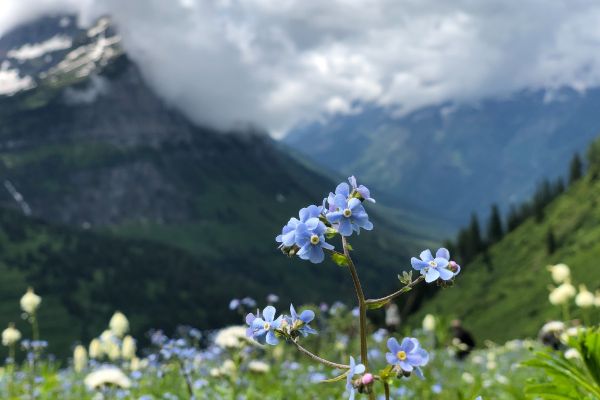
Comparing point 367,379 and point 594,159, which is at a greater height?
point 594,159

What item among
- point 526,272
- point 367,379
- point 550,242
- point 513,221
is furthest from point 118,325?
point 513,221

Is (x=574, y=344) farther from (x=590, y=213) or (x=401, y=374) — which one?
(x=590, y=213)

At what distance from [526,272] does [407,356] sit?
137m

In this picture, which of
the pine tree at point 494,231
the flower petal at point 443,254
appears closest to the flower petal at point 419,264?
the flower petal at point 443,254

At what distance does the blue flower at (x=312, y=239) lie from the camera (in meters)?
2.61

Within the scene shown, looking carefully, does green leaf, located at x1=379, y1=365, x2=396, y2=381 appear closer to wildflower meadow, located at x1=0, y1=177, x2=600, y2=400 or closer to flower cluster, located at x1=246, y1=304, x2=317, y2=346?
wildflower meadow, located at x1=0, y1=177, x2=600, y2=400

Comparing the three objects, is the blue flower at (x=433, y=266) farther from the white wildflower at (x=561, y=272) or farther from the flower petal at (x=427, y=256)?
the white wildflower at (x=561, y=272)

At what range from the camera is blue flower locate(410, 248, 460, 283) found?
261 centimetres

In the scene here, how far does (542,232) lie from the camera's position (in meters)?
144

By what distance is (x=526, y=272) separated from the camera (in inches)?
5182

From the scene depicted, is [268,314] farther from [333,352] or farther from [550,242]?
[550,242]

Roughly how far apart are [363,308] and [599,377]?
1737mm

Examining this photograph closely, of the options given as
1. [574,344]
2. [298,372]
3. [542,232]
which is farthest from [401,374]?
[542,232]

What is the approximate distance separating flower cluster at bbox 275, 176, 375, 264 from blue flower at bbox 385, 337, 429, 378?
0.47 meters
